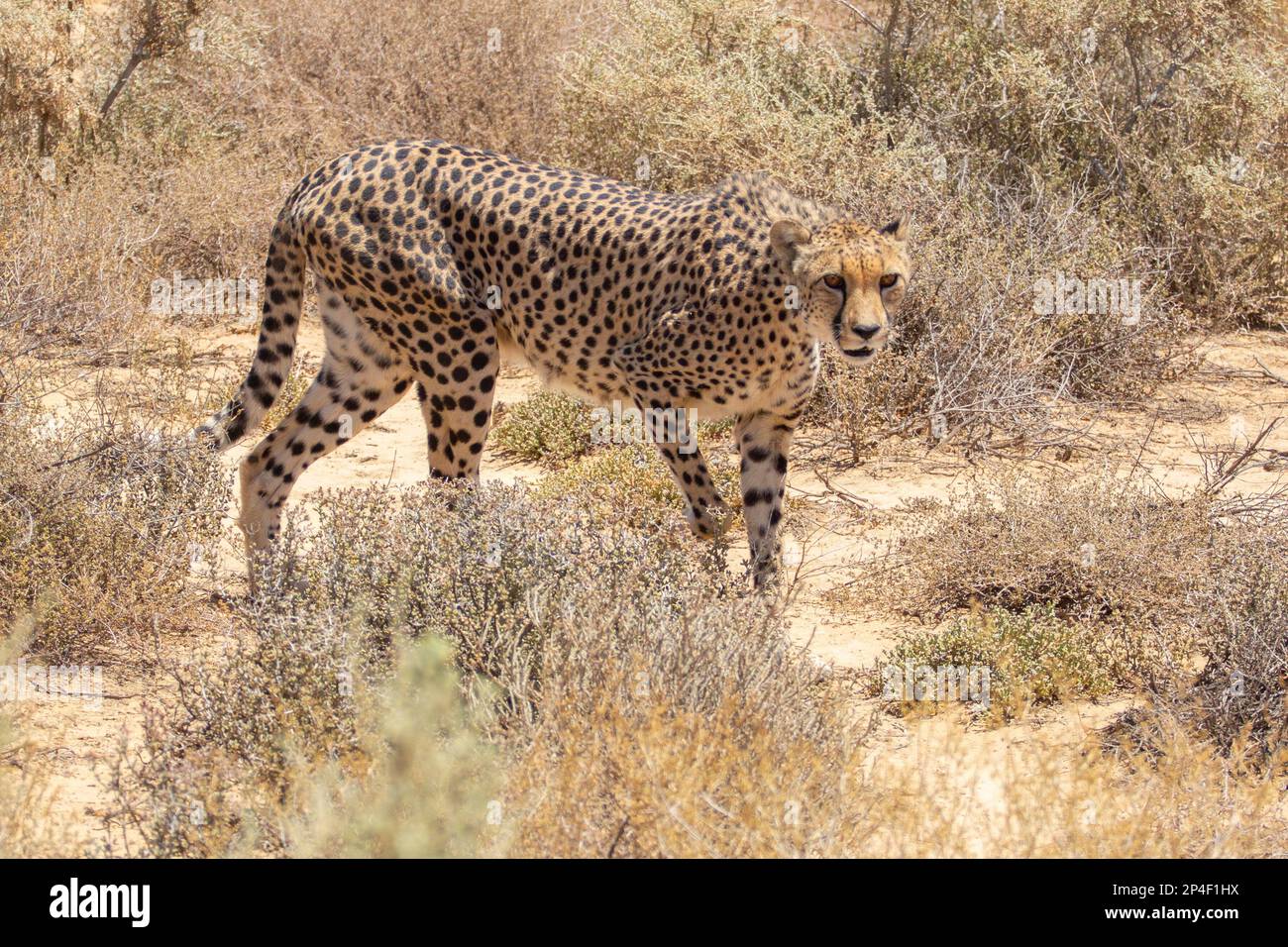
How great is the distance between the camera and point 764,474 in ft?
18.3

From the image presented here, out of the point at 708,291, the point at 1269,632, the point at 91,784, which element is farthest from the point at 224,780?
the point at 1269,632

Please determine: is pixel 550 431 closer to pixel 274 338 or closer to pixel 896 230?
pixel 274 338

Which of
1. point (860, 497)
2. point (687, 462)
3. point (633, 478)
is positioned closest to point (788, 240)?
point (687, 462)

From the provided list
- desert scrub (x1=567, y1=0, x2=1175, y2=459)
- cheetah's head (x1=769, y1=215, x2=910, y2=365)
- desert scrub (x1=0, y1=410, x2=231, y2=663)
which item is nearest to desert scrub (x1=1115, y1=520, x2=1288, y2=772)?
cheetah's head (x1=769, y1=215, x2=910, y2=365)

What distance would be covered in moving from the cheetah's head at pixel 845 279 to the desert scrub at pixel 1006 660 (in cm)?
98

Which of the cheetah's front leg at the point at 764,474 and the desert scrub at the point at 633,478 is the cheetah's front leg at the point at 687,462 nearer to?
the cheetah's front leg at the point at 764,474

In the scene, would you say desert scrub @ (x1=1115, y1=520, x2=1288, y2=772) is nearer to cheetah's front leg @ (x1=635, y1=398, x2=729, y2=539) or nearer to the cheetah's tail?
cheetah's front leg @ (x1=635, y1=398, x2=729, y2=539)

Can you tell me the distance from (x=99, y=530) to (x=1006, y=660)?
2965 millimetres

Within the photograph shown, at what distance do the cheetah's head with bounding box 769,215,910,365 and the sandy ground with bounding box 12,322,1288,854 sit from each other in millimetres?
778

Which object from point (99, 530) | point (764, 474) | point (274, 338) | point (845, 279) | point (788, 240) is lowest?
point (99, 530)

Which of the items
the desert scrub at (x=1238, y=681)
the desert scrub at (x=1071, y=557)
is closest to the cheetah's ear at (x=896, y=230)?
the desert scrub at (x=1071, y=557)

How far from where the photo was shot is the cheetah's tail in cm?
583

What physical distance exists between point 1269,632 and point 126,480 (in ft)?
12.5
